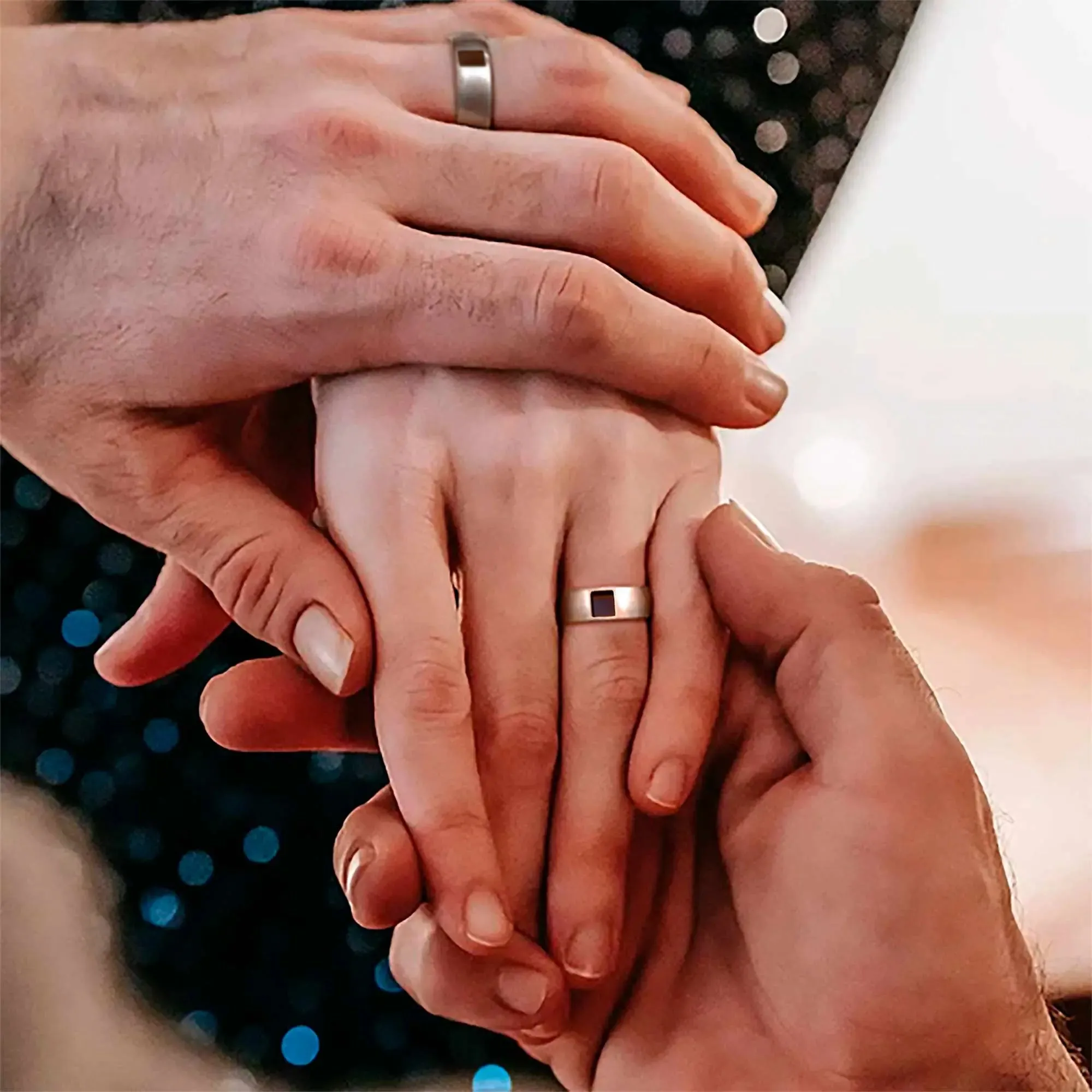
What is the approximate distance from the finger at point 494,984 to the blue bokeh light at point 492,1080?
27 cm

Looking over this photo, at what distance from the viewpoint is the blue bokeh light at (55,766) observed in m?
0.90

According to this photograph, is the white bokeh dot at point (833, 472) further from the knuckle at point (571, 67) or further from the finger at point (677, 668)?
the knuckle at point (571, 67)

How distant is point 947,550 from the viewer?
0.67 metres

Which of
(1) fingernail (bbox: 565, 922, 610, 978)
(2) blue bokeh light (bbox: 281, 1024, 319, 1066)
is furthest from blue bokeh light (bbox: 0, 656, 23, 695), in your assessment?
(1) fingernail (bbox: 565, 922, 610, 978)

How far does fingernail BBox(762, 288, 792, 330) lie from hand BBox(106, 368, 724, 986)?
4.4 inches

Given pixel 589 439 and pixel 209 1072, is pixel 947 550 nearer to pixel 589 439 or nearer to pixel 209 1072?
pixel 589 439

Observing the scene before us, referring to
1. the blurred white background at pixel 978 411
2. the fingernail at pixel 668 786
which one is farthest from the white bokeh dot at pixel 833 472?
the fingernail at pixel 668 786

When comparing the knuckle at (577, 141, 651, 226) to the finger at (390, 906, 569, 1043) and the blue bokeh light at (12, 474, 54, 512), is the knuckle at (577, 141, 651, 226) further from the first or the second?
the blue bokeh light at (12, 474, 54, 512)

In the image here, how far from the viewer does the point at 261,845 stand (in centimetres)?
89

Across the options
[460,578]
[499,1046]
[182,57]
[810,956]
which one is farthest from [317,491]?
[499,1046]

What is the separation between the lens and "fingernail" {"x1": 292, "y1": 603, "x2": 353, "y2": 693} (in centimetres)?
56

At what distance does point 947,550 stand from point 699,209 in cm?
23

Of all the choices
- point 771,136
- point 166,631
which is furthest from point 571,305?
point 166,631

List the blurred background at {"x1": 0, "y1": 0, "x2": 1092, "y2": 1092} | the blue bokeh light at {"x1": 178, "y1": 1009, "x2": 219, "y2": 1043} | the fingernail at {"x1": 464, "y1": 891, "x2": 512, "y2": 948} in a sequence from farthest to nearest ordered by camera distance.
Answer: the blue bokeh light at {"x1": 178, "y1": 1009, "x2": 219, "y2": 1043} < the blurred background at {"x1": 0, "y1": 0, "x2": 1092, "y2": 1092} < the fingernail at {"x1": 464, "y1": 891, "x2": 512, "y2": 948}
